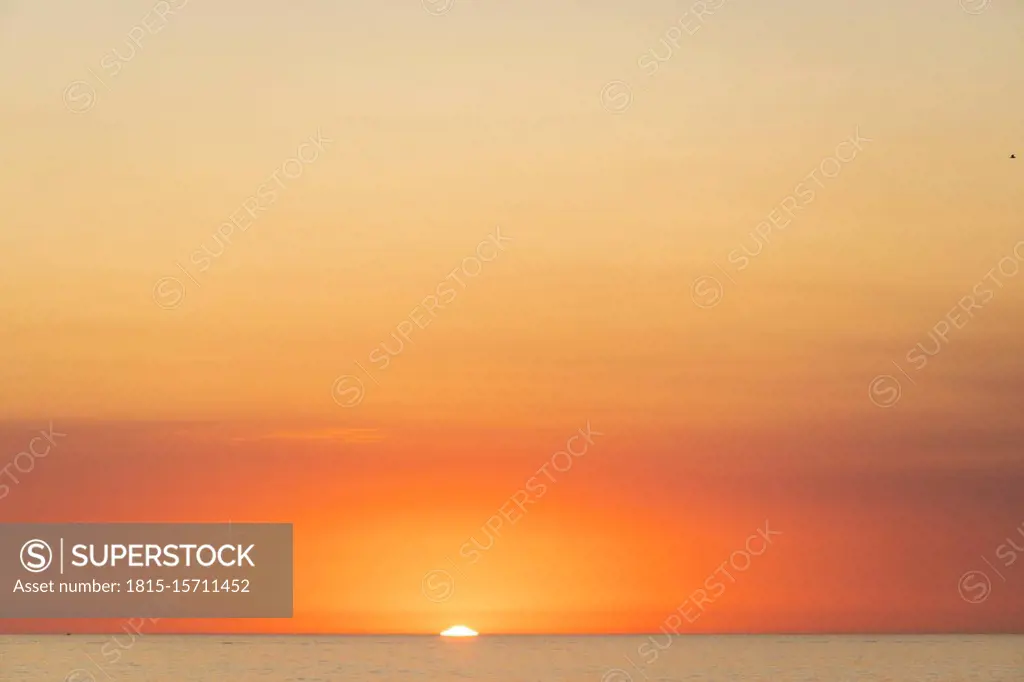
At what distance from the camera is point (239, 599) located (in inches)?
1783

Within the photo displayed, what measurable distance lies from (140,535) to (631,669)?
3846cm

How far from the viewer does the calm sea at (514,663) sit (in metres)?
Answer: 66.8

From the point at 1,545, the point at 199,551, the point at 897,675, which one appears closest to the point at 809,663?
the point at 897,675

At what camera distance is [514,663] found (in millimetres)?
79250

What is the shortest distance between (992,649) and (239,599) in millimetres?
76481

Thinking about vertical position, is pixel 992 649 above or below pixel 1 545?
above

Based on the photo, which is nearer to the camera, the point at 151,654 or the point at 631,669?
the point at 631,669

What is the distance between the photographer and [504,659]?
83938mm

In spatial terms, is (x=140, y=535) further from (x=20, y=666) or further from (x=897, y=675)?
(x=897, y=675)

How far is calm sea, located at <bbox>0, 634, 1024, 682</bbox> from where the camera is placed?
66812mm

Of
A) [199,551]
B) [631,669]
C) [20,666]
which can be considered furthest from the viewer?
[631,669]

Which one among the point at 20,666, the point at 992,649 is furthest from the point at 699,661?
the point at 20,666

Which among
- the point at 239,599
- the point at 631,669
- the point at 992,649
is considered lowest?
the point at 239,599

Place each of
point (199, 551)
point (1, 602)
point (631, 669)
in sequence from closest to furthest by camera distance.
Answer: point (199, 551) < point (1, 602) < point (631, 669)
